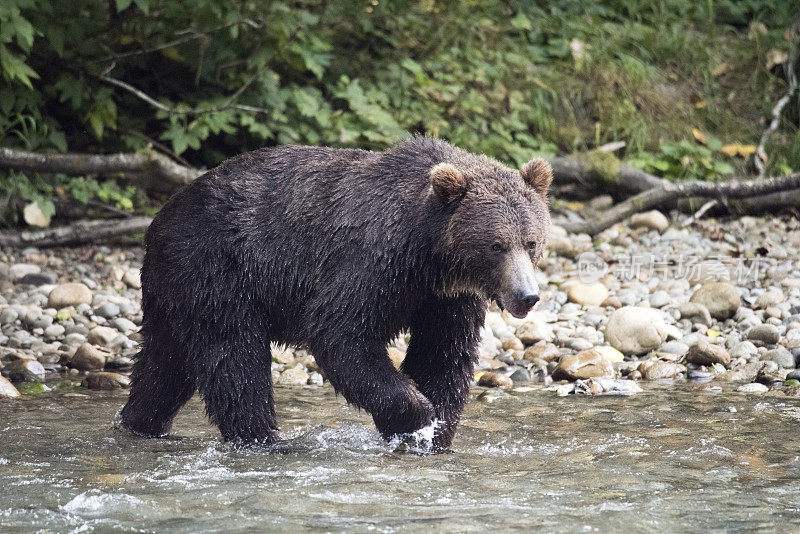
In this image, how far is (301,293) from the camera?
192 inches

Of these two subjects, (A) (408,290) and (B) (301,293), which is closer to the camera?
(A) (408,290)

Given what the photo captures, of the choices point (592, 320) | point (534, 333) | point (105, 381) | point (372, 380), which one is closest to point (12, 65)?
point (105, 381)

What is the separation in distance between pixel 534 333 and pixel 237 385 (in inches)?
130

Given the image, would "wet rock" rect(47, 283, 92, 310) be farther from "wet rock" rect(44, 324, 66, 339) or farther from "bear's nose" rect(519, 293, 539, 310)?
"bear's nose" rect(519, 293, 539, 310)

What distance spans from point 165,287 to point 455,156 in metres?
1.64

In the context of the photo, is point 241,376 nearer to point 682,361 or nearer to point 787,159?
point 682,361

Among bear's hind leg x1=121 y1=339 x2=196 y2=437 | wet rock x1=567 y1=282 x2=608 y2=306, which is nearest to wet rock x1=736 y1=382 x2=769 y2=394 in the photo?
wet rock x1=567 y1=282 x2=608 y2=306

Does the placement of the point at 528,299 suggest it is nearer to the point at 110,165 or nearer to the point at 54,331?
the point at 54,331

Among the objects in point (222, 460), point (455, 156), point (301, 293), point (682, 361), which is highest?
point (455, 156)

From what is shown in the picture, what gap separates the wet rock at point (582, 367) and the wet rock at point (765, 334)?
4.17 ft

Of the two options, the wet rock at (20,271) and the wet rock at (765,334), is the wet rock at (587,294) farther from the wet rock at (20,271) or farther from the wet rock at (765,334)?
the wet rock at (20,271)

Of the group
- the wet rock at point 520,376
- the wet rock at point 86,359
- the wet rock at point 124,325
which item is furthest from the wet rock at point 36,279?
the wet rock at point 520,376

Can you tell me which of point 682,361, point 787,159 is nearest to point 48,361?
point 682,361

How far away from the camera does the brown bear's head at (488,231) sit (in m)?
4.38
